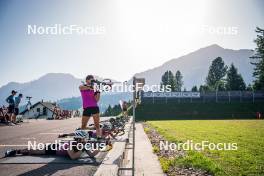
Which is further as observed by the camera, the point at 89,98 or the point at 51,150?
the point at 89,98

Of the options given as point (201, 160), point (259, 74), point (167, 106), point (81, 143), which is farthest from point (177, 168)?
point (259, 74)

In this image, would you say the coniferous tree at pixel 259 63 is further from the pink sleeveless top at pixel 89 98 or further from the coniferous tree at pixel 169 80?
the pink sleeveless top at pixel 89 98

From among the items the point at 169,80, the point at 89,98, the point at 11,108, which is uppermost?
the point at 169,80

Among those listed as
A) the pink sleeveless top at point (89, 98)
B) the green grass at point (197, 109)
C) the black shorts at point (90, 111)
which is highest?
the pink sleeveless top at point (89, 98)

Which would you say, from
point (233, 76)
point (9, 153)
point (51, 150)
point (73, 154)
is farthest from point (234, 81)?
point (9, 153)

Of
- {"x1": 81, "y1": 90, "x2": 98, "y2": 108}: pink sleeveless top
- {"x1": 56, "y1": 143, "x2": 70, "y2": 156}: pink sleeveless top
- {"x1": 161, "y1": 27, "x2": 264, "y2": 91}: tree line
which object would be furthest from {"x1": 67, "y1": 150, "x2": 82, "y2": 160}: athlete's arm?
{"x1": 161, "y1": 27, "x2": 264, "y2": 91}: tree line

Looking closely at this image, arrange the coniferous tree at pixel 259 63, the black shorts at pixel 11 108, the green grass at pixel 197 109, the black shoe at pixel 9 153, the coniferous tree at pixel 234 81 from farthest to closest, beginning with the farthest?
the coniferous tree at pixel 234 81 < the coniferous tree at pixel 259 63 < the green grass at pixel 197 109 < the black shorts at pixel 11 108 < the black shoe at pixel 9 153

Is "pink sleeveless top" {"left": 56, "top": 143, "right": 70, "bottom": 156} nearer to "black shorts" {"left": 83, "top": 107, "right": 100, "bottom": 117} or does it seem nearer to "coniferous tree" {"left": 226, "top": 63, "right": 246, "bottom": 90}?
"black shorts" {"left": 83, "top": 107, "right": 100, "bottom": 117}

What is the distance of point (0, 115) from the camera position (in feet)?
83.5

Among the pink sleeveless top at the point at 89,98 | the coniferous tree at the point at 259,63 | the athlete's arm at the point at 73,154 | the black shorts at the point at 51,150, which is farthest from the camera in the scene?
the coniferous tree at the point at 259,63

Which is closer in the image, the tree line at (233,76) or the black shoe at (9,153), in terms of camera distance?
the black shoe at (9,153)

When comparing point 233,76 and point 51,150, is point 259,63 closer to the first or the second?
point 233,76

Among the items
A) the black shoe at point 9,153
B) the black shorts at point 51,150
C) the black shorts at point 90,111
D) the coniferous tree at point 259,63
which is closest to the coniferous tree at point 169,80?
the coniferous tree at point 259,63

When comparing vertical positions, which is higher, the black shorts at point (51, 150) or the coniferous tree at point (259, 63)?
the coniferous tree at point (259, 63)
